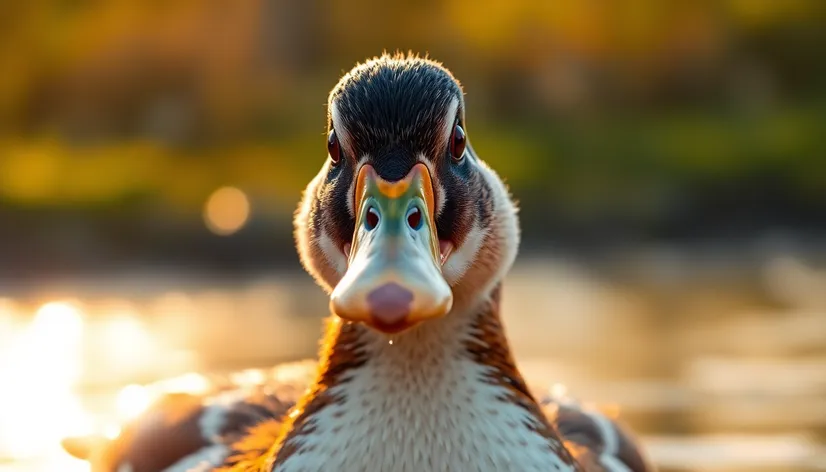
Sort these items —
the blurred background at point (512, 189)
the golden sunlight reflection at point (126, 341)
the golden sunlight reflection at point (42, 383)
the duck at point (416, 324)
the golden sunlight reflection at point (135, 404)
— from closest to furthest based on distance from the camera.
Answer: the duck at point (416, 324), the golden sunlight reflection at point (135, 404), the golden sunlight reflection at point (42, 383), the blurred background at point (512, 189), the golden sunlight reflection at point (126, 341)

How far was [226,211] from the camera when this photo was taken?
558 inches

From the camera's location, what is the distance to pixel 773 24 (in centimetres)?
2095

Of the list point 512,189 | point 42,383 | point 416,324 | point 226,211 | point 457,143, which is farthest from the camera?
point 512,189

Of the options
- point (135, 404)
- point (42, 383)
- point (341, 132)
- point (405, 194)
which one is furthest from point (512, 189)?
point (405, 194)

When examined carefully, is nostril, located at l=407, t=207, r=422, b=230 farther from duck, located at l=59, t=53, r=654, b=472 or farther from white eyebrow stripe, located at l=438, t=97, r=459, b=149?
white eyebrow stripe, located at l=438, t=97, r=459, b=149

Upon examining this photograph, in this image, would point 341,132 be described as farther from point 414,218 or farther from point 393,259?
point 393,259

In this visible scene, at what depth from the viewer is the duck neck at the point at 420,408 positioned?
3.05 meters

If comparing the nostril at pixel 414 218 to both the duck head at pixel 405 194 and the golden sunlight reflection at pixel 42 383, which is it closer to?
the duck head at pixel 405 194

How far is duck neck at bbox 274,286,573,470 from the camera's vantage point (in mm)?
3055

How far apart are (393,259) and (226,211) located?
11668 mm

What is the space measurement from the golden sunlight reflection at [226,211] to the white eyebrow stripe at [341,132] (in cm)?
1009

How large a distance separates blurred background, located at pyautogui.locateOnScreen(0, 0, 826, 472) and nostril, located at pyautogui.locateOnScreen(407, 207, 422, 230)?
2422 millimetres

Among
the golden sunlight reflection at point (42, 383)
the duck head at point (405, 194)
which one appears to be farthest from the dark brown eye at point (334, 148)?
the golden sunlight reflection at point (42, 383)

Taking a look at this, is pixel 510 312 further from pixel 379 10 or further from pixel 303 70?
pixel 379 10
